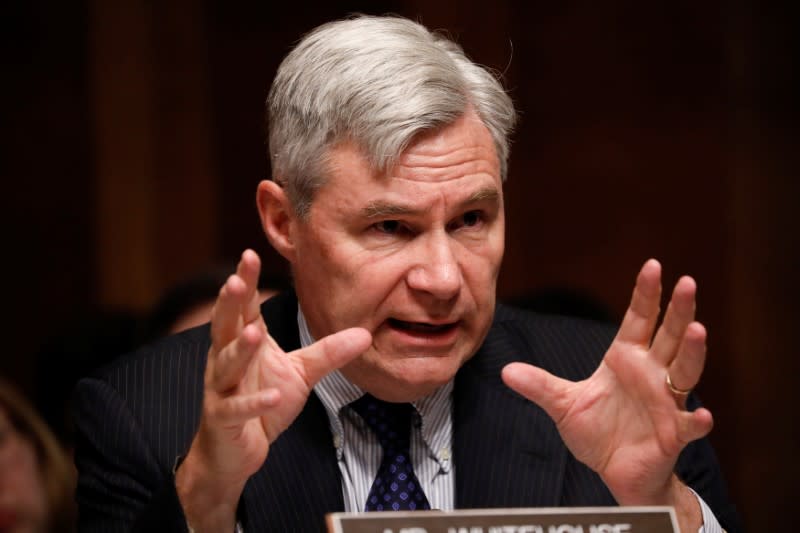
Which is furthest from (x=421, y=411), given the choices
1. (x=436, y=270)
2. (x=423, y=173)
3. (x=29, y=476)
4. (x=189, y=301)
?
(x=189, y=301)

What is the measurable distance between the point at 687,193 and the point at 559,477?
2.28 metres

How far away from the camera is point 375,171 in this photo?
1.84 m

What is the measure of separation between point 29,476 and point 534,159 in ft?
7.77

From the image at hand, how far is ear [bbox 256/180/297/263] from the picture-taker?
2.02 m

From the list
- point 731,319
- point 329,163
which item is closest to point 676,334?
point 329,163

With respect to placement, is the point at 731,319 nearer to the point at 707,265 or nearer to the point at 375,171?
the point at 707,265

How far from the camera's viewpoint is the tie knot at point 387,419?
200 centimetres

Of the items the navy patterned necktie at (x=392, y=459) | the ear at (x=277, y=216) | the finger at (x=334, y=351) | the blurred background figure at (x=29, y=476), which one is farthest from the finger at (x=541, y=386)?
the blurred background figure at (x=29, y=476)

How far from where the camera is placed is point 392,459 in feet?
6.48

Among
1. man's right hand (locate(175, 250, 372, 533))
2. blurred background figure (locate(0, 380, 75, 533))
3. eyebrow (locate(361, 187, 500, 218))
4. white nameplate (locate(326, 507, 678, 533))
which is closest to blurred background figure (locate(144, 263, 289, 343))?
blurred background figure (locate(0, 380, 75, 533))

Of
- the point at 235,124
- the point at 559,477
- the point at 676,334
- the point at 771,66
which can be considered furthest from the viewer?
the point at 235,124

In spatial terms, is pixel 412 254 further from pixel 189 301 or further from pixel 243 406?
pixel 189 301

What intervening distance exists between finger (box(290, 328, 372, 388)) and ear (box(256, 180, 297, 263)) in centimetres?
39

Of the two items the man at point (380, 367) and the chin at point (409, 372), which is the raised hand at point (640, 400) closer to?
the man at point (380, 367)
